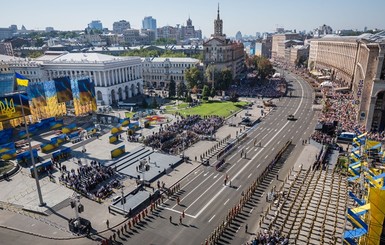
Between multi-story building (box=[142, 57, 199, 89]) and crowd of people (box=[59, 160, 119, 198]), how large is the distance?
81.1 meters

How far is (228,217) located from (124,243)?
472 inches

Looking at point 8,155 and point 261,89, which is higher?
point 8,155

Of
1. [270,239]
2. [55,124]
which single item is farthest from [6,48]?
[270,239]

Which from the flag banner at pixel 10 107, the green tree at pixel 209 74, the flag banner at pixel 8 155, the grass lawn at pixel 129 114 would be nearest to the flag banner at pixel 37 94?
the flag banner at pixel 10 107

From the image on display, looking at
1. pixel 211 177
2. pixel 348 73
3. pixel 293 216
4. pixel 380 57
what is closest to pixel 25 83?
pixel 211 177

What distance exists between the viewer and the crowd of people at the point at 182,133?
56562mm

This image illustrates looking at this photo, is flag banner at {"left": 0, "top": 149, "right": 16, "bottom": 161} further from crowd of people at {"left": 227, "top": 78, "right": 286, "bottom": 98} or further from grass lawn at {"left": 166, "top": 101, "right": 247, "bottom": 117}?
crowd of people at {"left": 227, "top": 78, "right": 286, "bottom": 98}

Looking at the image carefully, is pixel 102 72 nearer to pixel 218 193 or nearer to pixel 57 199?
pixel 57 199

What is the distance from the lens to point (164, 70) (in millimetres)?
125375

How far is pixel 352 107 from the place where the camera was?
79.7m

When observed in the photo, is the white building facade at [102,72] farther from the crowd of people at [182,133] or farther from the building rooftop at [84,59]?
the crowd of people at [182,133]

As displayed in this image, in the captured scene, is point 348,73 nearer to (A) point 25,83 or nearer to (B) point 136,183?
(B) point 136,183

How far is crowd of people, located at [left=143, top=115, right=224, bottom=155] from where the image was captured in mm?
56562

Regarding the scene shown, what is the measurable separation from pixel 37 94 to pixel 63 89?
610 cm
